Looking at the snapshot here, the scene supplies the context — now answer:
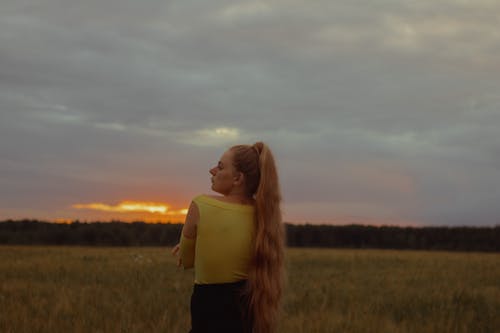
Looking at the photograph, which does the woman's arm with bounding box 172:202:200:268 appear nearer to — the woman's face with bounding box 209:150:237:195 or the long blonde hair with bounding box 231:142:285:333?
the woman's face with bounding box 209:150:237:195

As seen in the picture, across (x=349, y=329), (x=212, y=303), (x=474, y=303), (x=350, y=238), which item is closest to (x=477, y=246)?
(x=350, y=238)

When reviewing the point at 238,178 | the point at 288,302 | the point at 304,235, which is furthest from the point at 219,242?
the point at 304,235

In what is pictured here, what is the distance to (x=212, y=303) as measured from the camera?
3646mm

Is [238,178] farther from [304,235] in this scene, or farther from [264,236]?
[304,235]

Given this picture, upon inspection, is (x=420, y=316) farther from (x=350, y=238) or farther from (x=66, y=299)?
(x=350, y=238)

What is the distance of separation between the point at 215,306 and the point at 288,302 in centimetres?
706

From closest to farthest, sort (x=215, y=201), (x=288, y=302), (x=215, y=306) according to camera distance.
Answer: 1. (x=215, y=201)
2. (x=215, y=306)
3. (x=288, y=302)

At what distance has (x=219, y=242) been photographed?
138 inches

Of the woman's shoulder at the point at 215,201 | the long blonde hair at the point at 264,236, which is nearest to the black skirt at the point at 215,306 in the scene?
the long blonde hair at the point at 264,236

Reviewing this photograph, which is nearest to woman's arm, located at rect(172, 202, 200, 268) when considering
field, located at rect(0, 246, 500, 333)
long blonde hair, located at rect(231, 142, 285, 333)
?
long blonde hair, located at rect(231, 142, 285, 333)

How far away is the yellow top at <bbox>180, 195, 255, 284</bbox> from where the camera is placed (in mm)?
Answer: 3471

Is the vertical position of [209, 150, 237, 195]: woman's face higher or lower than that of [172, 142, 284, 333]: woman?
higher

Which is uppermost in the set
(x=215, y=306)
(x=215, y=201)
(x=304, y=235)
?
(x=215, y=201)

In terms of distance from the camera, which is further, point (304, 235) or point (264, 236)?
point (304, 235)
